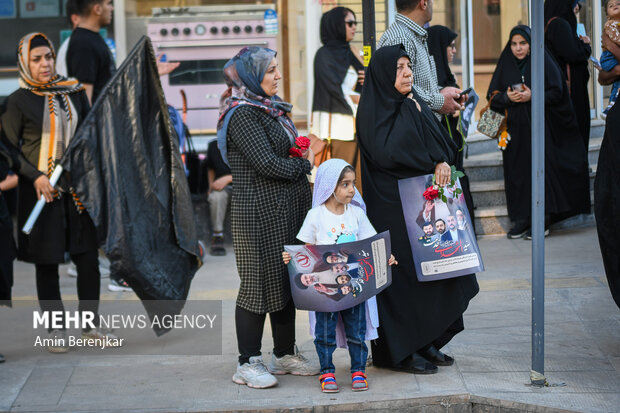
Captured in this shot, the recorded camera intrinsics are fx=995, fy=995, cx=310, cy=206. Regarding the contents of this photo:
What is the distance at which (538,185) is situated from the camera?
198 inches

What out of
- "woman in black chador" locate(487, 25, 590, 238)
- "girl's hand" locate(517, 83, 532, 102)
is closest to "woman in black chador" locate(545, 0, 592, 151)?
"woman in black chador" locate(487, 25, 590, 238)

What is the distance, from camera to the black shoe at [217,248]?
9.14 m

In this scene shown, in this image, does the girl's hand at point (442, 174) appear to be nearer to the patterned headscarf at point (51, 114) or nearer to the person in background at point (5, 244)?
the patterned headscarf at point (51, 114)

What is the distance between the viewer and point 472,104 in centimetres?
726

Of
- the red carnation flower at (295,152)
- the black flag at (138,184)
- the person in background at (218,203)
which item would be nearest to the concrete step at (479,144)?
the person in background at (218,203)

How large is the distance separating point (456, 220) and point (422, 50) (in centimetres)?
115

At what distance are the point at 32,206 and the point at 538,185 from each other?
9.95 feet

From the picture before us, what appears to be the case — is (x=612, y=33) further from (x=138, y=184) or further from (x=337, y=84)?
(x=337, y=84)

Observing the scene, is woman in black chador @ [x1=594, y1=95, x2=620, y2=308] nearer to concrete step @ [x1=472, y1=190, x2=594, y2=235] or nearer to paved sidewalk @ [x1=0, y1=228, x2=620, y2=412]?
paved sidewalk @ [x1=0, y1=228, x2=620, y2=412]

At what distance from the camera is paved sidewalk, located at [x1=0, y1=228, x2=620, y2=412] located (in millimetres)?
5004

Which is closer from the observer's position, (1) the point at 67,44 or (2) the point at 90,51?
(2) the point at 90,51

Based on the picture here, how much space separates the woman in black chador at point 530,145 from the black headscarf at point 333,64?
136 cm

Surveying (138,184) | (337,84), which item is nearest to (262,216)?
(138,184)

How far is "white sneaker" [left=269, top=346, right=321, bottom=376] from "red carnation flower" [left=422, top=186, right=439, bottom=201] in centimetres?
115
